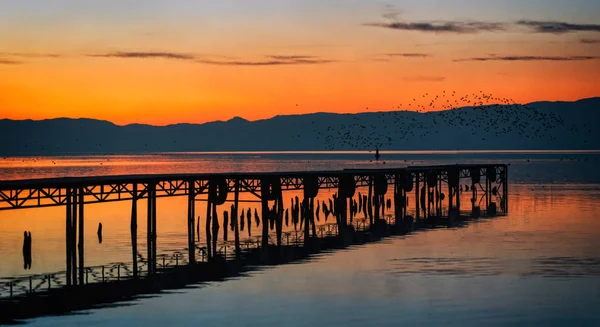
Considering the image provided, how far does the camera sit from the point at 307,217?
65.2m

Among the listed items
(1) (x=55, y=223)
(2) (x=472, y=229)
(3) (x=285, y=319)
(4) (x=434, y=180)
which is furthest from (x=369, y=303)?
(4) (x=434, y=180)

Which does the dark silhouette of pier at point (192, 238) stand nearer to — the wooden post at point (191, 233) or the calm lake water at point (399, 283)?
the wooden post at point (191, 233)

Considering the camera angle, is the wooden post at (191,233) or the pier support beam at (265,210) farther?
the pier support beam at (265,210)

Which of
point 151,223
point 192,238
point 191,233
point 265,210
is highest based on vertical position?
point 265,210

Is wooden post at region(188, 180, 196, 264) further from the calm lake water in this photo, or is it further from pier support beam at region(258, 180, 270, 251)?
pier support beam at region(258, 180, 270, 251)

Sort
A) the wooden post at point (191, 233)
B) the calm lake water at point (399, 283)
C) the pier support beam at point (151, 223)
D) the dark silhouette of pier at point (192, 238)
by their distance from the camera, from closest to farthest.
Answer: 1. the calm lake water at point (399, 283)
2. the dark silhouette of pier at point (192, 238)
3. the wooden post at point (191, 233)
4. the pier support beam at point (151, 223)

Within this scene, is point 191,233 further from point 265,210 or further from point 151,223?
point 265,210

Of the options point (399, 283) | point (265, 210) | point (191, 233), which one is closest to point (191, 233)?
point (191, 233)

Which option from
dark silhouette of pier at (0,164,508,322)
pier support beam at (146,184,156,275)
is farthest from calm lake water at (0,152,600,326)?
dark silhouette of pier at (0,164,508,322)

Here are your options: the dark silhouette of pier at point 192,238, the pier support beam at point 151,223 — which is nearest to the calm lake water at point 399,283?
the pier support beam at point 151,223

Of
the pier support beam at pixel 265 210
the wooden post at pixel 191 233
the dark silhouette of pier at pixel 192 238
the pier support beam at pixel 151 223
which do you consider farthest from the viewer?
the pier support beam at pixel 265 210

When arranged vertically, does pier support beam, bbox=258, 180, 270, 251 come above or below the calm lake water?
above

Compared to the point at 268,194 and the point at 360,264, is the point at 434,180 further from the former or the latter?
the point at 360,264

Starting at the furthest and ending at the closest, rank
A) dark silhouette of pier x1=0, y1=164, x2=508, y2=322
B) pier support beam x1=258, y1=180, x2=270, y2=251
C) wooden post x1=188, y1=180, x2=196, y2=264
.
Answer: pier support beam x1=258, y1=180, x2=270, y2=251, wooden post x1=188, y1=180, x2=196, y2=264, dark silhouette of pier x1=0, y1=164, x2=508, y2=322
